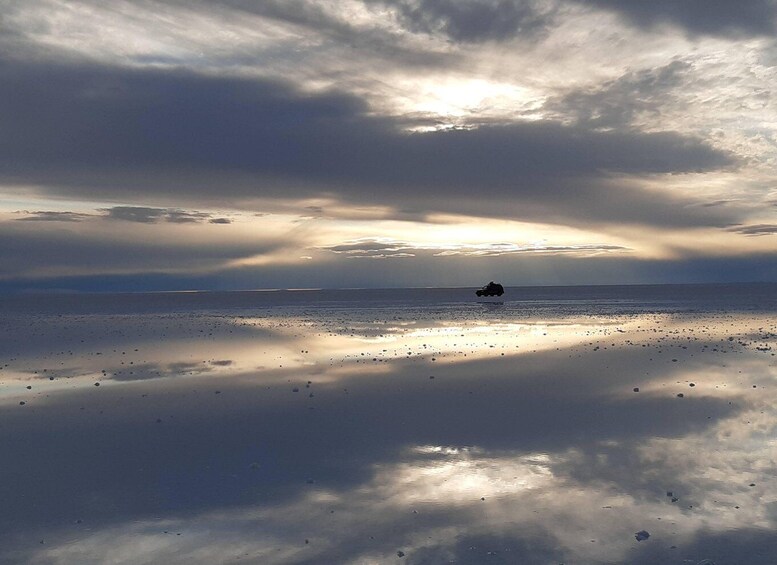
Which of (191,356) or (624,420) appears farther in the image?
(191,356)

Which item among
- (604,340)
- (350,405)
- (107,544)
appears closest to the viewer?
(107,544)

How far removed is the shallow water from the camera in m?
7.20

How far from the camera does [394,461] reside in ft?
33.6

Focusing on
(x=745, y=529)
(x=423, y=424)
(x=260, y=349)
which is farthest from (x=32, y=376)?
(x=745, y=529)

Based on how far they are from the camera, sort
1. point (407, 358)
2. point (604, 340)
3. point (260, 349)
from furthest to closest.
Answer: point (604, 340)
point (260, 349)
point (407, 358)

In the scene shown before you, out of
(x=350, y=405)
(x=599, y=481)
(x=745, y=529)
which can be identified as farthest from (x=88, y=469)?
(x=745, y=529)

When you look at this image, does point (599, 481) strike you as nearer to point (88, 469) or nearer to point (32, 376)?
point (88, 469)

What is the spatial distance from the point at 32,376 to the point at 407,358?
12.4 meters

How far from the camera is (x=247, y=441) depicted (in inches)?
462

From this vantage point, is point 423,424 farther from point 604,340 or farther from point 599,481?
A: point 604,340

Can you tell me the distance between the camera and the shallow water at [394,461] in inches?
284

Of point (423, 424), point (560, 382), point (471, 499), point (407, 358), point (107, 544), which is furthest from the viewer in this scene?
point (407, 358)

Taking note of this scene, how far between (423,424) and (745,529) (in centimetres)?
645

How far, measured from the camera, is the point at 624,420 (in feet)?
42.6
